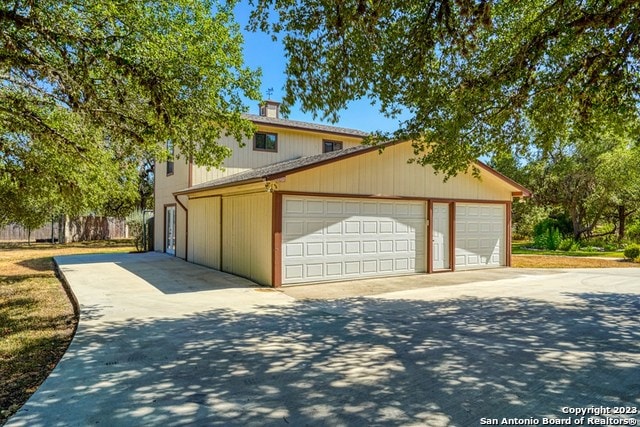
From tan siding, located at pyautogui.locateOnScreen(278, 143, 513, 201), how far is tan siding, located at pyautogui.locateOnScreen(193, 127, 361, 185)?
A: 5.11m

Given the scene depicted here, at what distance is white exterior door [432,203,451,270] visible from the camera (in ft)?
40.3

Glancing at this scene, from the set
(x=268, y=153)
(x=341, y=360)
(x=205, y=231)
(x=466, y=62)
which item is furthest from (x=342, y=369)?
(x=268, y=153)

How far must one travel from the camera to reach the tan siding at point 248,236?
9852 mm

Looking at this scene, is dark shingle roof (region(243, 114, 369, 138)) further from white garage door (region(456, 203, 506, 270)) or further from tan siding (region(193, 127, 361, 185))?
white garage door (region(456, 203, 506, 270))

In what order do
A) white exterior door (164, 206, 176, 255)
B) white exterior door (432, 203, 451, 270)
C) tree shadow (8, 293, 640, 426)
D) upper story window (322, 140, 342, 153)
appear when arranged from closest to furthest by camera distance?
tree shadow (8, 293, 640, 426) < white exterior door (432, 203, 451, 270) < white exterior door (164, 206, 176, 255) < upper story window (322, 140, 342, 153)

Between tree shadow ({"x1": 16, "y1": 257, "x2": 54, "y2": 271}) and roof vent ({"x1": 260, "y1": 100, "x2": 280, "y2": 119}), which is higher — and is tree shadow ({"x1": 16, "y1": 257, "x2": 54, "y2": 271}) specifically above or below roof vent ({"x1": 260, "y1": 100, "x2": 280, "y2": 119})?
below

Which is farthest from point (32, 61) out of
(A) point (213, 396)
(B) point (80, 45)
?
(A) point (213, 396)

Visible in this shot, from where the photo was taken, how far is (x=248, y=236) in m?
10.7

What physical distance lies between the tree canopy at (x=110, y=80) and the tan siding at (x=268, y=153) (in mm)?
5997

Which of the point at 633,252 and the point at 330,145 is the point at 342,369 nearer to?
the point at 330,145

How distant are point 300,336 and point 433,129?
183 inches

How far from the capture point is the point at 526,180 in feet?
83.6

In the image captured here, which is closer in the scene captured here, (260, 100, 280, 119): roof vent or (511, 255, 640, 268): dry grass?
(511, 255, 640, 268): dry grass

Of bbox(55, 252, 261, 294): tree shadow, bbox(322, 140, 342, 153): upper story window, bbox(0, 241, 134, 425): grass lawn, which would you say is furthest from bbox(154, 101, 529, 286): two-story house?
bbox(0, 241, 134, 425): grass lawn
